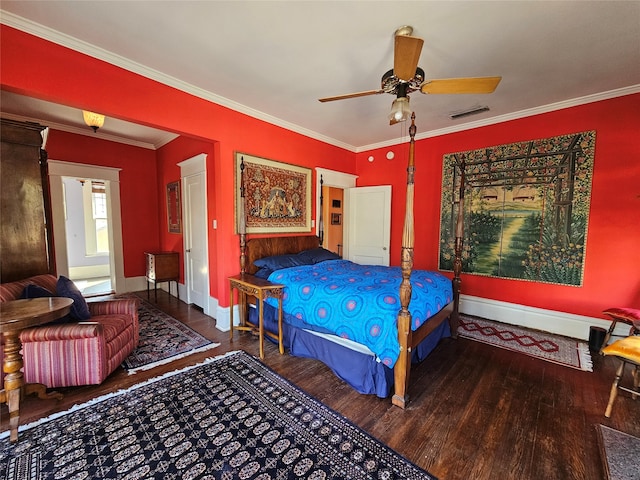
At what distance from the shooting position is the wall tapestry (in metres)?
3.28

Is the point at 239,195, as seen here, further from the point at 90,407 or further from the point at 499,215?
the point at 499,215

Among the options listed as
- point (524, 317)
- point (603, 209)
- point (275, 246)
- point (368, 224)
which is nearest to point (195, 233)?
point (275, 246)

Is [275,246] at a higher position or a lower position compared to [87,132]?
lower

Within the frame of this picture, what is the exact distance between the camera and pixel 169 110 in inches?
113

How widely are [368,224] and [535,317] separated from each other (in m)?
2.90

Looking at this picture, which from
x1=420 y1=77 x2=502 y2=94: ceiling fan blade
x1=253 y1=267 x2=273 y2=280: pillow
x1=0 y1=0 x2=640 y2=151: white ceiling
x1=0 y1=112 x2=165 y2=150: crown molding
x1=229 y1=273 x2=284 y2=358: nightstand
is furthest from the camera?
x1=0 y1=112 x2=165 y2=150: crown molding

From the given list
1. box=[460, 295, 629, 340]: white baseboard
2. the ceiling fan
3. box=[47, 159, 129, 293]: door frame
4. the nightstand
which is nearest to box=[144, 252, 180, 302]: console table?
box=[47, 159, 129, 293]: door frame

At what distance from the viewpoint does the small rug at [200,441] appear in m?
1.50

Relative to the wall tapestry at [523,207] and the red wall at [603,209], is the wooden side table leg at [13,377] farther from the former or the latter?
the red wall at [603,209]

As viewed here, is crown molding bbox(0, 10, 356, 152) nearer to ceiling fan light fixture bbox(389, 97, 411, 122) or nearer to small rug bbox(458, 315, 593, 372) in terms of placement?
ceiling fan light fixture bbox(389, 97, 411, 122)

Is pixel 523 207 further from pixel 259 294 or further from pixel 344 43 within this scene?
pixel 259 294

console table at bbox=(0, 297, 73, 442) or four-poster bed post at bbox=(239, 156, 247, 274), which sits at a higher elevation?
four-poster bed post at bbox=(239, 156, 247, 274)

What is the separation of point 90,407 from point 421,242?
4.60 m

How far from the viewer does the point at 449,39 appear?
216 centimetres
